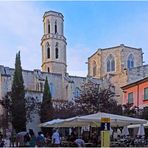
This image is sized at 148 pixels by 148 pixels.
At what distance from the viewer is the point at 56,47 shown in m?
84.5

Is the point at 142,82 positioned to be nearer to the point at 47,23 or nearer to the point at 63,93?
the point at 63,93

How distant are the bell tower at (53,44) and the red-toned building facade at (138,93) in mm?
37722

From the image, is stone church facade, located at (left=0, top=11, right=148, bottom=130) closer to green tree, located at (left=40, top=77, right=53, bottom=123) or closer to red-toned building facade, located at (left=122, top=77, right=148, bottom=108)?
green tree, located at (left=40, top=77, right=53, bottom=123)

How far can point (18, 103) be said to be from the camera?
47.9 metres

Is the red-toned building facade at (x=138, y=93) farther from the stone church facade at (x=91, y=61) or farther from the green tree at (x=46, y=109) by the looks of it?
the stone church facade at (x=91, y=61)

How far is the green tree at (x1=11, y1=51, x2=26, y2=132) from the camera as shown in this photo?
47.2 m

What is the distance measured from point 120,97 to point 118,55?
415 inches

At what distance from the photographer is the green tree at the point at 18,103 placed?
47.2m

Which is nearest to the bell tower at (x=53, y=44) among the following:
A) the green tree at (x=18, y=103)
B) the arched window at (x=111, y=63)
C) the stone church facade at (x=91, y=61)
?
the stone church facade at (x=91, y=61)

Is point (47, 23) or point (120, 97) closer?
point (120, 97)

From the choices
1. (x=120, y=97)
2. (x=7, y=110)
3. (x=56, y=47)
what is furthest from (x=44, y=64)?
(x=7, y=110)

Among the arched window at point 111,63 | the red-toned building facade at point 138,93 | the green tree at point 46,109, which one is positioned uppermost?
the arched window at point 111,63

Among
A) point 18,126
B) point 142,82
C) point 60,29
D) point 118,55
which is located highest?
point 60,29

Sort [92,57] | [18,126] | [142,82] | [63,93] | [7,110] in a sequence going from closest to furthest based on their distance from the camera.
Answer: [142,82] < [18,126] < [7,110] < [63,93] < [92,57]
